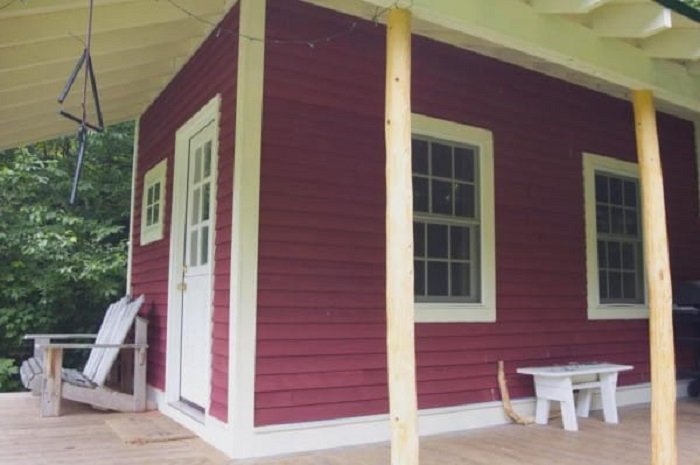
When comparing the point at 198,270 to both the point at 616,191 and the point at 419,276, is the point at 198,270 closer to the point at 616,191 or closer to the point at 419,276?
the point at 419,276

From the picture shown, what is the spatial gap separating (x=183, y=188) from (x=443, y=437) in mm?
2872

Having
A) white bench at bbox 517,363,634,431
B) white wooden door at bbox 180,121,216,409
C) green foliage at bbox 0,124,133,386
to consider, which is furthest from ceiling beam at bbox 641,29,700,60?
green foliage at bbox 0,124,133,386

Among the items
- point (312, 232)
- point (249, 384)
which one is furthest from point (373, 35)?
point (249, 384)

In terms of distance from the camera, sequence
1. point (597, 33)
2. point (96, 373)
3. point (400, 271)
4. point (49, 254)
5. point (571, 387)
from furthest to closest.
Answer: point (49, 254) < point (96, 373) < point (571, 387) < point (597, 33) < point (400, 271)

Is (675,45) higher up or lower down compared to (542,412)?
higher up

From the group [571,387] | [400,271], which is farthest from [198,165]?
A: [571,387]

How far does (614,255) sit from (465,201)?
1.95 meters

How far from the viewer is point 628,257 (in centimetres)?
586

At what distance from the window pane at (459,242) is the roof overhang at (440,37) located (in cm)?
142

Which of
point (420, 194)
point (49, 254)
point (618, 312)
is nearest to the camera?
point (420, 194)

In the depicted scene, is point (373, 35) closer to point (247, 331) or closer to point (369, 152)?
point (369, 152)

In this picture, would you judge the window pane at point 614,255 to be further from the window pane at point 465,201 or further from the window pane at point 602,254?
the window pane at point 465,201

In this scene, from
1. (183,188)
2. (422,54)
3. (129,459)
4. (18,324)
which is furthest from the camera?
(18,324)

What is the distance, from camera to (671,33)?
141 inches
